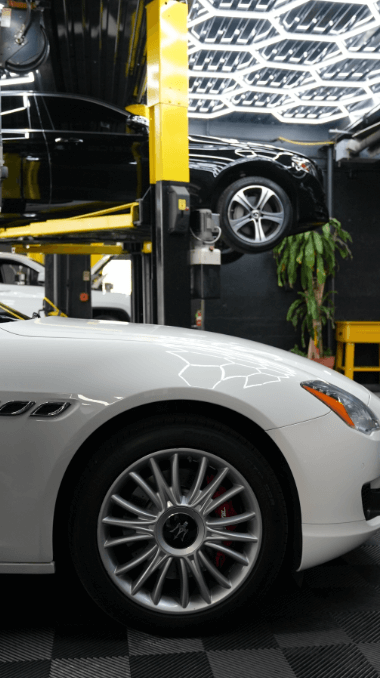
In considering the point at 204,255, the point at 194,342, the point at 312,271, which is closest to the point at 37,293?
the point at 312,271

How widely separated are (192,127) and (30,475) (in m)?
10.0

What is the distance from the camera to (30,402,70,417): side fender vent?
5.51 feet

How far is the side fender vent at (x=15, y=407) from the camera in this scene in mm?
1674

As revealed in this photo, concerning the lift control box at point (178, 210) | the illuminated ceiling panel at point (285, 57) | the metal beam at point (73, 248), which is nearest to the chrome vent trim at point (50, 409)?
the lift control box at point (178, 210)

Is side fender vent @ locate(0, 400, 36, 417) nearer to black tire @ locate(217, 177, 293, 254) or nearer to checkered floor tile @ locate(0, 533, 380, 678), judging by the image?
checkered floor tile @ locate(0, 533, 380, 678)

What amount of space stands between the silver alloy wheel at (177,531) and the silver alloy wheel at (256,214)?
3.95 meters

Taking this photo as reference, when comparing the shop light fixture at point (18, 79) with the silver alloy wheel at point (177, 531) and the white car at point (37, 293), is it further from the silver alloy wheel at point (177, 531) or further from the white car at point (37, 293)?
the silver alloy wheel at point (177, 531)

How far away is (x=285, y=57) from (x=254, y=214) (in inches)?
139

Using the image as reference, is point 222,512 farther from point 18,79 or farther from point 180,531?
point 18,79

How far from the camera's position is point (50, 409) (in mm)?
1685

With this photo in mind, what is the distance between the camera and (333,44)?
736cm

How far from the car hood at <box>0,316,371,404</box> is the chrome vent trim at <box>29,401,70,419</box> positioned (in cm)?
25

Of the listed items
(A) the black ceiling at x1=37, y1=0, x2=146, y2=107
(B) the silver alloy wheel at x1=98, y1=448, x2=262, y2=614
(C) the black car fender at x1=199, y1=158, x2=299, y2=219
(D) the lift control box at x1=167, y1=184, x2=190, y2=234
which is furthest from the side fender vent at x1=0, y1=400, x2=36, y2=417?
(A) the black ceiling at x1=37, y1=0, x2=146, y2=107

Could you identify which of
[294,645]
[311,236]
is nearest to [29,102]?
[294,645]
